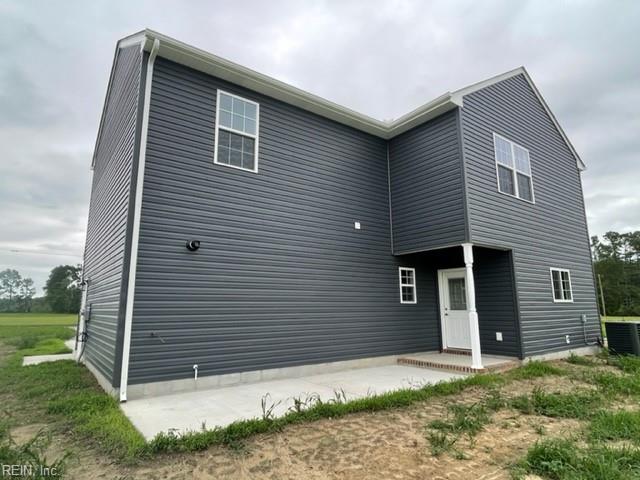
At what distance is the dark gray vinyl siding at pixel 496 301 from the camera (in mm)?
8062

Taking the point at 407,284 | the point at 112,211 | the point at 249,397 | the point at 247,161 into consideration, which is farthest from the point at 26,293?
the point at 249,397

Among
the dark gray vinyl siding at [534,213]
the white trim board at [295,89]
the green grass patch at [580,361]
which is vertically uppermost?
the white trim board at [295,89]

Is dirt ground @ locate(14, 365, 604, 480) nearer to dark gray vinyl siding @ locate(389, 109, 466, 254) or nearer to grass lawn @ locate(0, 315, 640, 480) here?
grass lawn @ locate(0, 315, 640, 480)

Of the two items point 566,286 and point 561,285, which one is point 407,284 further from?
point 566,286

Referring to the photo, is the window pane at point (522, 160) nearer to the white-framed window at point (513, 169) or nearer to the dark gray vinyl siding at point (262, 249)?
the white-framed window at point (513, 169)

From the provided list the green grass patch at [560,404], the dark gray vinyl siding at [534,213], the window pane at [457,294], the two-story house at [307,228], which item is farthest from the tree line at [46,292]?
the green grass patch at [560,404]

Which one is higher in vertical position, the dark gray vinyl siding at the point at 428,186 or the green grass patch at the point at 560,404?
the dark gray vinyl siding at the point at 428,186

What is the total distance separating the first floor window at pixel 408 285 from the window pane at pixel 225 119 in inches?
218

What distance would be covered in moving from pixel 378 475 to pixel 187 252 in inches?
174

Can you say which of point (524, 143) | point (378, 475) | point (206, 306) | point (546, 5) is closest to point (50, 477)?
point (378, 475)

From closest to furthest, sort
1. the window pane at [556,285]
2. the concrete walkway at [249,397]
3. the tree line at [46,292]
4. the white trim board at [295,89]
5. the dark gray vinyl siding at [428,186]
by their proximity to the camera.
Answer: the concrete walkway at [249,397] < the white trim board at [295,89] < the dark gray vinyl siding at [428,186] < the window pane at [556,285] < the tree line at [46,292]

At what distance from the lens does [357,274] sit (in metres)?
8.06

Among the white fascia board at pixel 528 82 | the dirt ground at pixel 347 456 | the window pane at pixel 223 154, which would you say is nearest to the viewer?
the dirt ground at pixel 347 456

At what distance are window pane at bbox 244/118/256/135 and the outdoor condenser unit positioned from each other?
1090cm
